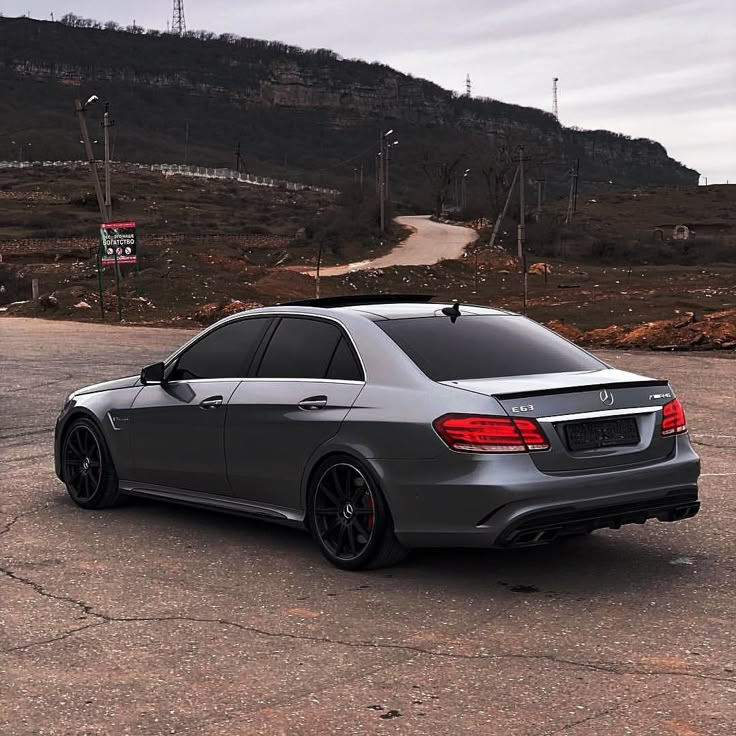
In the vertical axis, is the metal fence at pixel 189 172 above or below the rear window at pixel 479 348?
above

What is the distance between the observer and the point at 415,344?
22.1 ft

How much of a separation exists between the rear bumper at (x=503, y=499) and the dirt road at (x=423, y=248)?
48.9m

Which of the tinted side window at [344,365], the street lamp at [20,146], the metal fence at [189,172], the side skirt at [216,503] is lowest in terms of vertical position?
the side skirt at [216,503]

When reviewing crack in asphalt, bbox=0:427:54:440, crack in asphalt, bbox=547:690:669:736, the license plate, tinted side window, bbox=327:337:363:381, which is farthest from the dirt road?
crack in asphalt, bbox=547:690:669:736

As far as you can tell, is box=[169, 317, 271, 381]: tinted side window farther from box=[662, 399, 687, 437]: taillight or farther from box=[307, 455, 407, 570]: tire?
box=[662, 399, 687, 437]: taillight

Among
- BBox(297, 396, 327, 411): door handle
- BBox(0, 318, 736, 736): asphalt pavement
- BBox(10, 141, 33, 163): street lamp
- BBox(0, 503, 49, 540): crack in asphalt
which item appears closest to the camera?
BBox(0, 318, 736, 736): asphalt pavement

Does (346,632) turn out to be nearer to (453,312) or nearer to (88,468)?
(453,312)

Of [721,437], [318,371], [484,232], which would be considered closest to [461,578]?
[318,371]

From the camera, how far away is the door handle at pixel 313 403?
671 cm

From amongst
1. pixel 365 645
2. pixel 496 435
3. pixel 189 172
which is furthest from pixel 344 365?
pixel 189 172

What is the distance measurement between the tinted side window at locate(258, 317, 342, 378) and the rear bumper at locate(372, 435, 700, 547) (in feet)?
3.10

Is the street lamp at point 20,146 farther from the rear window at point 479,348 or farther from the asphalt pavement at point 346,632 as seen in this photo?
the rear window at point 479,348

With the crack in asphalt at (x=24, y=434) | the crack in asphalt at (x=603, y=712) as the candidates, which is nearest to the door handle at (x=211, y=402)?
the crack in asphalt at (x=603, y=712)

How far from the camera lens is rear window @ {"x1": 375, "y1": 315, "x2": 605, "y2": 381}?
6559mm
